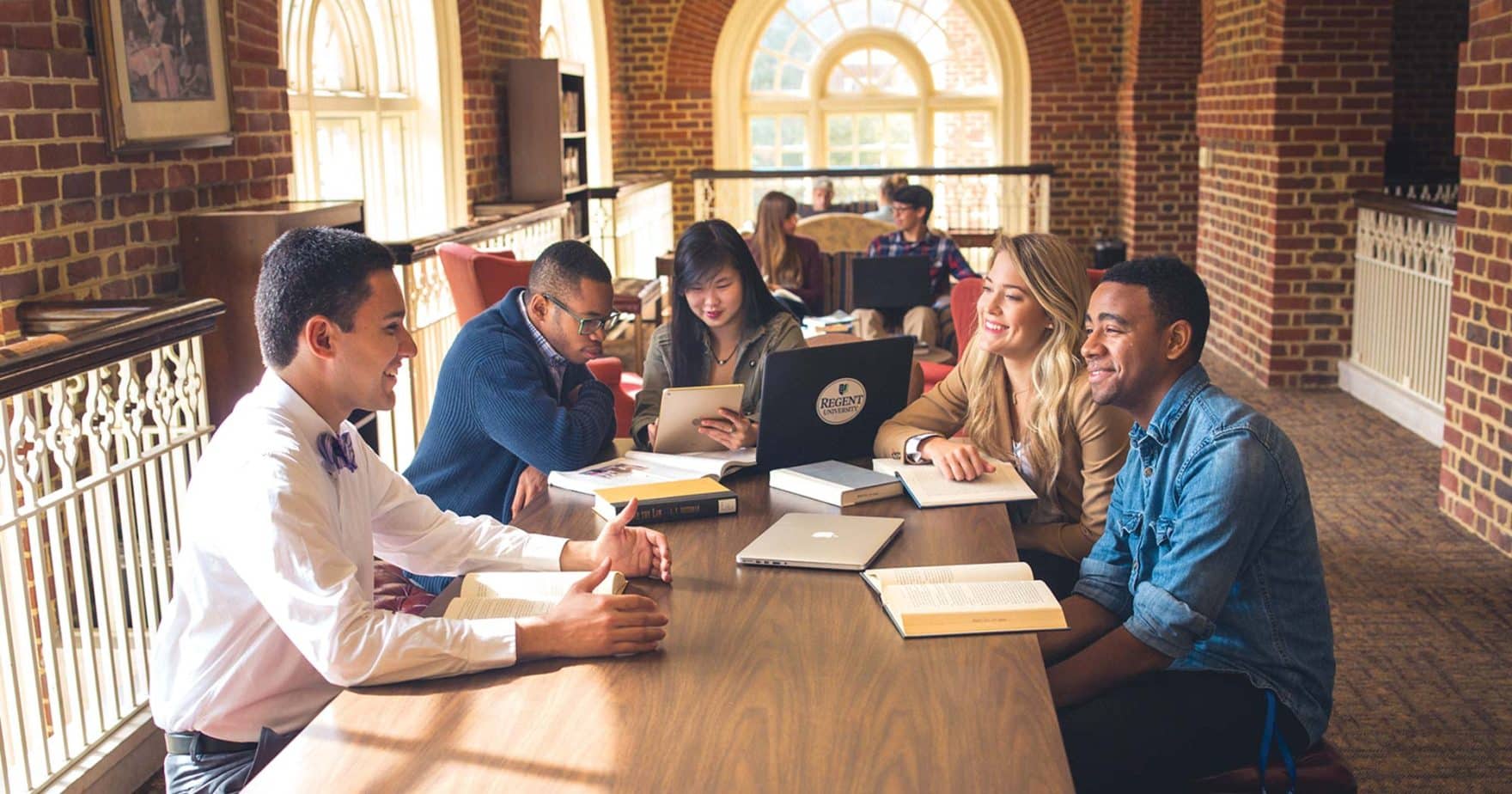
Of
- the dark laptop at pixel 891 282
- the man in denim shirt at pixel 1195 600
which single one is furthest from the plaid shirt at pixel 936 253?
the man in denim shirt at pixel 1195 600

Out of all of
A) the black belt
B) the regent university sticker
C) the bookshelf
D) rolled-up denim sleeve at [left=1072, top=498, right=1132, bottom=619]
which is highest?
the bookshelf

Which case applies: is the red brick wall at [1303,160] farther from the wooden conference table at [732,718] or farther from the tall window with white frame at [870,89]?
the wooden conference table at [732,718]

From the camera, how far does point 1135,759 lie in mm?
2297

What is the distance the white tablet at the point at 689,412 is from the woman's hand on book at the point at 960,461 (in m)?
0.49

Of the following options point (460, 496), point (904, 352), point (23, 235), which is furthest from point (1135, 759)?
point (23, 235)


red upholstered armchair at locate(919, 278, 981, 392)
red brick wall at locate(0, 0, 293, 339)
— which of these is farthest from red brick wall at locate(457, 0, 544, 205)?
red upholstered armchair at locate(919, 278, 981, 392)

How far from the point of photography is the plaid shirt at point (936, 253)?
22.5 feet

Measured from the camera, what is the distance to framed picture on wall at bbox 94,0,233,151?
154 inches

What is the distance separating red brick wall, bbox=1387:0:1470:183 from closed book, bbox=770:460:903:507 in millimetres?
9673

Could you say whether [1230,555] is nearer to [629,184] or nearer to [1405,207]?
[1405,207]

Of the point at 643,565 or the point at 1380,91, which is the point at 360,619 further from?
the point at 1380,91

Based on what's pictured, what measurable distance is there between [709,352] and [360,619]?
1967 mm

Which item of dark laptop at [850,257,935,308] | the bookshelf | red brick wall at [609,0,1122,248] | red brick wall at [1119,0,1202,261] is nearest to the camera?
dark laptop at [850,257,935,308]

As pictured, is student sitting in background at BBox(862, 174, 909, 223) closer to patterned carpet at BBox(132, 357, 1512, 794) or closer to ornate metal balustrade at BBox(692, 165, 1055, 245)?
ornate metal balustrade at BBox(692, 165, 1055, 245)
